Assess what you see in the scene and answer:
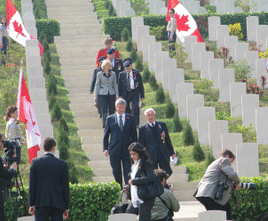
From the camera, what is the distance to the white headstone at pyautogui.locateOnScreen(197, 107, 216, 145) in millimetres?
13812

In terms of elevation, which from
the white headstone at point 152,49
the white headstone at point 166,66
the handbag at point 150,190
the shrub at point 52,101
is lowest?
the handbag at point 150,190

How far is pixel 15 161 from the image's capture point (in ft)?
31.2

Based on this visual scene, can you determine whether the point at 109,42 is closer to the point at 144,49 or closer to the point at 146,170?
the point at 144,49

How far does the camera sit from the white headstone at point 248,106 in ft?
47.7

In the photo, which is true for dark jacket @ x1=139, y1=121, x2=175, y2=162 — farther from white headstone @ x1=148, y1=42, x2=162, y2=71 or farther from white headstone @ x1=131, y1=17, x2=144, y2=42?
Answer: white headstone @ x1=131, y1=17, x2=144, y2=42

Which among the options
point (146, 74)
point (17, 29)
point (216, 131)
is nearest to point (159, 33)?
point (146, 74)

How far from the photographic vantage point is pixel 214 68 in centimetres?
1725

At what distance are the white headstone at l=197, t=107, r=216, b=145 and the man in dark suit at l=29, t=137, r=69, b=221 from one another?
569 cm

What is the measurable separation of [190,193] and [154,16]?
12.3m

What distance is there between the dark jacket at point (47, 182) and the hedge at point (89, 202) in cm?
184

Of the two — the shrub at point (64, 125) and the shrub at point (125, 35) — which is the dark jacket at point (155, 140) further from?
the shrub at point (125, 35)

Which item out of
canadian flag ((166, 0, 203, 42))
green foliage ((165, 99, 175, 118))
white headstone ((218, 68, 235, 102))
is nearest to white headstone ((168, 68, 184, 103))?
green foliage ((165, 99, 175, 118))

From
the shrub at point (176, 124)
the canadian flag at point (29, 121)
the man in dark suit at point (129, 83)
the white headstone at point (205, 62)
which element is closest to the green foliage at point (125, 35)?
the white headstone at point (205, 62)

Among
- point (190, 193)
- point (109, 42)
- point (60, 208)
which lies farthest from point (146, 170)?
point (109, 42)
